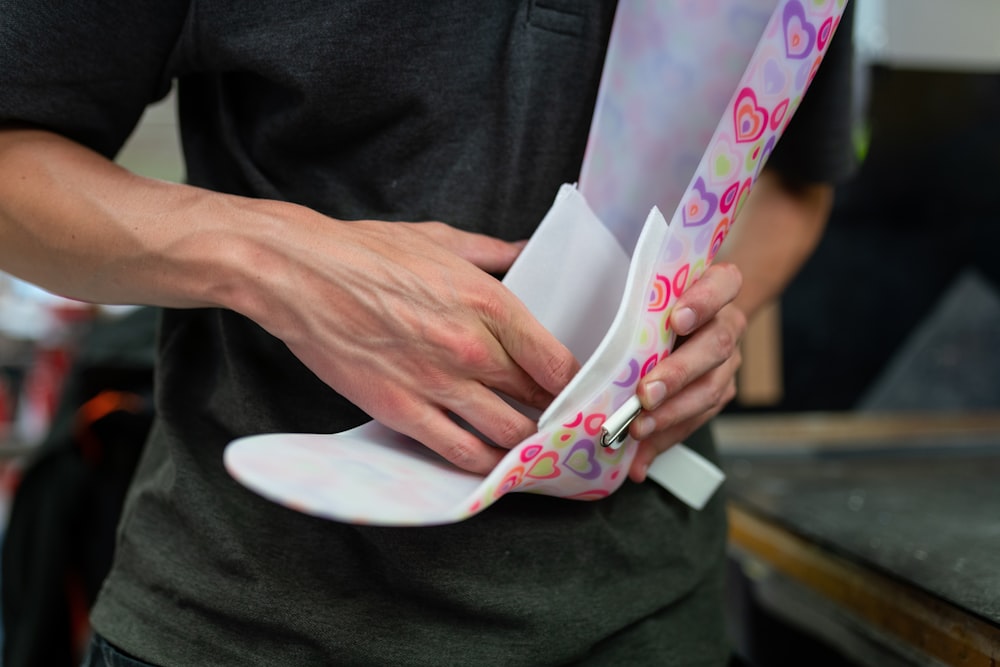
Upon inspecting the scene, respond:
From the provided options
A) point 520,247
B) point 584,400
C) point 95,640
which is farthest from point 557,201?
point 95,640

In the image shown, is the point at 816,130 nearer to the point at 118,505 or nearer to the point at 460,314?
the point at 460,314

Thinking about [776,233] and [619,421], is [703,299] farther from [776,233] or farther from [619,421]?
[776,233]

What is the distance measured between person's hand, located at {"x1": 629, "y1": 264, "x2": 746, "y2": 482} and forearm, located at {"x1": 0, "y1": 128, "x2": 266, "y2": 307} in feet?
0.80

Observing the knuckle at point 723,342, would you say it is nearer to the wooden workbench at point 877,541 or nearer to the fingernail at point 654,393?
the fingernail at point 654,393

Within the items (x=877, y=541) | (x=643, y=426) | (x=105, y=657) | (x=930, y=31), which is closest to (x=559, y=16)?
(x=643, y=426)

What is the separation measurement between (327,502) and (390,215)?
25 centimetres

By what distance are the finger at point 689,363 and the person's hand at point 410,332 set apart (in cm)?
5

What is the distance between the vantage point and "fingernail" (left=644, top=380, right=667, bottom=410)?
448mm

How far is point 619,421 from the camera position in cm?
44

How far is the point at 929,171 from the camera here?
1773 millimetres

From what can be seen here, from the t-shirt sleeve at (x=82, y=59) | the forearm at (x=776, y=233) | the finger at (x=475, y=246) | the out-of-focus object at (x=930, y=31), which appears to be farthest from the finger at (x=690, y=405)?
the out-of-focus object at (x=930, y=31)

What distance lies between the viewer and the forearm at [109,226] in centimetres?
45

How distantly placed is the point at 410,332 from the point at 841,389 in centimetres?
157

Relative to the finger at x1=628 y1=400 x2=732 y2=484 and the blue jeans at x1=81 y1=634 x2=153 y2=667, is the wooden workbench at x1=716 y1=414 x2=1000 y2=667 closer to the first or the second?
the finger at x1=628 y1=400 x2=732 y2=484
